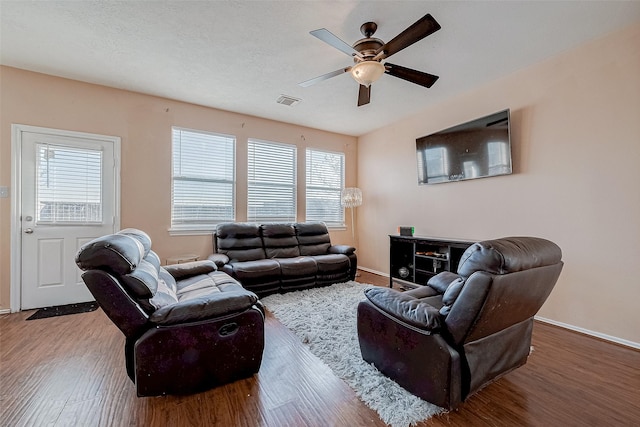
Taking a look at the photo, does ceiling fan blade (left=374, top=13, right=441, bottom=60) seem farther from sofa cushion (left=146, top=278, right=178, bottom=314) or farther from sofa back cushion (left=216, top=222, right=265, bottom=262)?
sofa back cushion (left=216, top=222, right=265, bottom=262)

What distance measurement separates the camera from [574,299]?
105 inches

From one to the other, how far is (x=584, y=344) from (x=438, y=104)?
3.22m

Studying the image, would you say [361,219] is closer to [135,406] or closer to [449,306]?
[449,306]

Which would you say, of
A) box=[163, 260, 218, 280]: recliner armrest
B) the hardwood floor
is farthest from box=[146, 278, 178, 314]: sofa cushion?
box=[163, 260, 218, 280]: recliner armrest

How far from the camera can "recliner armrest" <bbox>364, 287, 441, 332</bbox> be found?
4.87 feet

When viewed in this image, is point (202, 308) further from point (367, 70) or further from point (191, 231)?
point (191, 231)

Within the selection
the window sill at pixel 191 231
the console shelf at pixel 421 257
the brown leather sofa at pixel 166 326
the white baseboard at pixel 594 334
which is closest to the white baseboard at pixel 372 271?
the console shelf at pixel 421 257

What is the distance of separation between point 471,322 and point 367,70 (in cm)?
201

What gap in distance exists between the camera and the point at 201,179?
13.7 ft

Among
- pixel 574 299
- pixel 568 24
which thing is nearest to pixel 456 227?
pixel 574 299

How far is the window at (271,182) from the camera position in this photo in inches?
180

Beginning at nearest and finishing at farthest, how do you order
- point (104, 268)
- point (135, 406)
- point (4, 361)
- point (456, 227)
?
point (104, 268), point (135, 406), point (4, 361), point (456, 227)

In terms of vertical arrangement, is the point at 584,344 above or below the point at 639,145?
below

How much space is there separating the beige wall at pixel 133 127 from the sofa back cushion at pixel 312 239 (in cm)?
101
